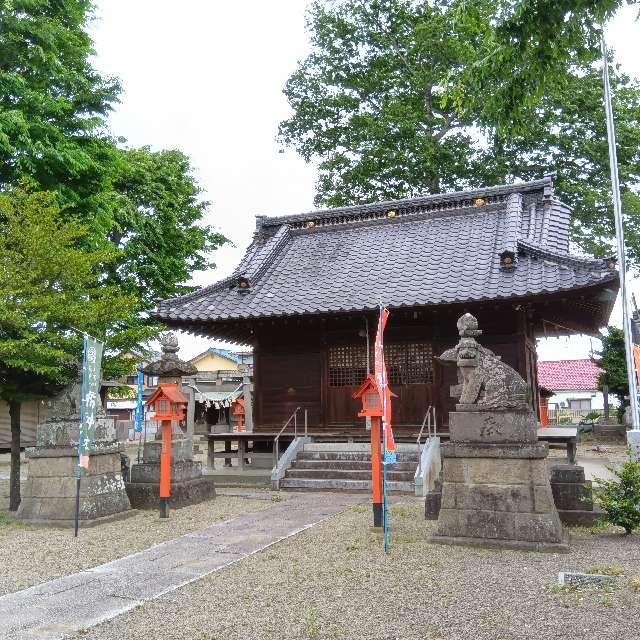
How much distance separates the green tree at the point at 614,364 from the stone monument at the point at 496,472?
23.5 m

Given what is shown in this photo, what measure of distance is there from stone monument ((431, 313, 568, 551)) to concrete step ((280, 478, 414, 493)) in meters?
4.63

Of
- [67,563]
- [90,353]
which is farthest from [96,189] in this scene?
[67,563]

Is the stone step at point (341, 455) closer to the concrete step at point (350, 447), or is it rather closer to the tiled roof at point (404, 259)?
the concrete step at point (350, 447)

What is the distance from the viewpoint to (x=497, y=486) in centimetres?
732

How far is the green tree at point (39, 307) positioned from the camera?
9.61 meters

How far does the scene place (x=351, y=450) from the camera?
13883 mm

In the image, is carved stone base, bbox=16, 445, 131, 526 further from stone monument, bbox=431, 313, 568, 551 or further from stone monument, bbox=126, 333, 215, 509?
stone monument, bbox=431, 313, 568, 551

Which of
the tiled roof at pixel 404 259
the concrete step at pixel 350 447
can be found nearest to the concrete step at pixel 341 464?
the concrete step at pixel 350 447

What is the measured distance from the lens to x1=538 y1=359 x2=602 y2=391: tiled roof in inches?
1886

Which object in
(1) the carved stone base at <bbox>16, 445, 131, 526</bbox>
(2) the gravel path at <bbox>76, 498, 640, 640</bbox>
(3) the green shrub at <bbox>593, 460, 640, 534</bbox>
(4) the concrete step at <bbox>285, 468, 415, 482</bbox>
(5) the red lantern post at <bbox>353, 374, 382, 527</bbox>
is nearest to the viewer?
(2) the gravel path at <bbox>76, 498, 640, 640</bbox>

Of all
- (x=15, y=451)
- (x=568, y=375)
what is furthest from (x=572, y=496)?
(x=568, y=375)

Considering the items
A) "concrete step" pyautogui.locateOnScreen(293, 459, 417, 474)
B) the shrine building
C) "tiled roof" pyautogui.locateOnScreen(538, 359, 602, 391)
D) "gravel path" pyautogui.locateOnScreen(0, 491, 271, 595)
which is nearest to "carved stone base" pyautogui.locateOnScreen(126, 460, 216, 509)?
"gravel path" pyautogui.locateOnScreen(0, 491, 271, 595)

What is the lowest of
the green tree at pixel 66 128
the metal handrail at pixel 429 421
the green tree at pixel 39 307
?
the metal handrail at pixel 429 421

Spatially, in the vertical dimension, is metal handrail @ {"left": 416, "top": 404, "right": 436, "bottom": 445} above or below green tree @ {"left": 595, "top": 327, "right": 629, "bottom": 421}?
below
